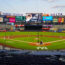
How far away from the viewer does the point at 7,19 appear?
32781 mm

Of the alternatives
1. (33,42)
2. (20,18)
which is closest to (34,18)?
(20,18)

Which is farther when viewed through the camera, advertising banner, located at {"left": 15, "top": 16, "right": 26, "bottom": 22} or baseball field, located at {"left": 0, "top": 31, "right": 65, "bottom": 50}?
advertising banner, located at {"left": 15, "top": 16, "right": 26, "bottom": 22}

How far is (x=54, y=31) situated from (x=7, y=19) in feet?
39.2

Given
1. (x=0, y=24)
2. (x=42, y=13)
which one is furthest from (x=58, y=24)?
(x=0, y=24)

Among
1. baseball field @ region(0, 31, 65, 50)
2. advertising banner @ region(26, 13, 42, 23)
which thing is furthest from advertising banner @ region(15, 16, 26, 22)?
baseball field @ region(0, 31, 65, 50)

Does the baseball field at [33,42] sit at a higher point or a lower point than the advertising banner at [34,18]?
lower

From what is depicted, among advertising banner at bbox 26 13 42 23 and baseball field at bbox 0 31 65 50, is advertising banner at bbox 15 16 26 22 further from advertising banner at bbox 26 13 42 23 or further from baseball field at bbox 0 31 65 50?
baseball field at bbox 0 31 65 50

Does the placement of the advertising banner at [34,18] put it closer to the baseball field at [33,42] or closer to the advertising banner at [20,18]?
the advertising banner at [20,18]

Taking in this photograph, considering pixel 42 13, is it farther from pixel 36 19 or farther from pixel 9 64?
pixel 9 64


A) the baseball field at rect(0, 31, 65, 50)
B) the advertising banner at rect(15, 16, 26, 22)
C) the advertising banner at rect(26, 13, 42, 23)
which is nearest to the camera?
the baseball field at rect(0, 31, 65, 50)

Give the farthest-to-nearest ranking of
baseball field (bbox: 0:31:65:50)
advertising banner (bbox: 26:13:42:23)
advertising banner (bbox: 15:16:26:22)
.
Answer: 1. advertising banner (bbox: 15:16:26:22)
2. advertising banner (bbox: 26:13:42:23)
3. baseball field (bbox: 0:31:65:50)

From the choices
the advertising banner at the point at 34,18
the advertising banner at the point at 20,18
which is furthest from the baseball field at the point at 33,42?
the advertising banner at the point at 20,18

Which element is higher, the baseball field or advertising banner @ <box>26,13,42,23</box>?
advertising banner @ <box>26,13,42,23</box>

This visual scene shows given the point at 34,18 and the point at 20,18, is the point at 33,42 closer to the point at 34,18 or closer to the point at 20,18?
the point at 34,18
